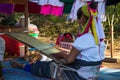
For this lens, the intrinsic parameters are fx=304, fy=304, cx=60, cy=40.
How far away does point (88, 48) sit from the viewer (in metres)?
3.43

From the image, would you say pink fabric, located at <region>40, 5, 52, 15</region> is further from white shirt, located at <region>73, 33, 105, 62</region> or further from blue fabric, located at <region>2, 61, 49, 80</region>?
white shirt, located at <region>73, 33, 105, 62</region>

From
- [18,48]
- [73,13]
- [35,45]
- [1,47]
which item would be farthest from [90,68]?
[18,48]

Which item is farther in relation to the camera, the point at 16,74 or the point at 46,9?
the point at 46,9

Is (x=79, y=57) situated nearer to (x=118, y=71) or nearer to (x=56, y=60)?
(x=56, y=60)

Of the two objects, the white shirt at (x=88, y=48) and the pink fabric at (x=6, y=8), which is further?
the pink fabric at (x=6, y=8)

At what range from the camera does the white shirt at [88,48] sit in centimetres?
338

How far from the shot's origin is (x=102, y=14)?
589 cm

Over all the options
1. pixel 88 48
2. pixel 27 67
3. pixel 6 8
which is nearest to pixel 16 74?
pixel 27 67

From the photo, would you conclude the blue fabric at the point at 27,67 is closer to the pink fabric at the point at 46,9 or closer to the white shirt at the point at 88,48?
the white shirt at the point at 88,48

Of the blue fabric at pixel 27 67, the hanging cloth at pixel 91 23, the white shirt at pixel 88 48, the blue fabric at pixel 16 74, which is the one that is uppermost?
the hanging cloth at pixel 91 23

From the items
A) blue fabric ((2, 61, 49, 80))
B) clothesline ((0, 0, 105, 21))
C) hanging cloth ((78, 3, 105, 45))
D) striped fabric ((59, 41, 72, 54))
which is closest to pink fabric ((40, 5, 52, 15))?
clothesline ((0, 0, 105, 21))

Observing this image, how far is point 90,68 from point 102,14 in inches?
98.7

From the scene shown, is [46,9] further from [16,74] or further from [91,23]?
[91,23]

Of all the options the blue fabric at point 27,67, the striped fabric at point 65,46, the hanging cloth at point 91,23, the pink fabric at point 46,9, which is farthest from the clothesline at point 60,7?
the hanging cloth at point 91,23
